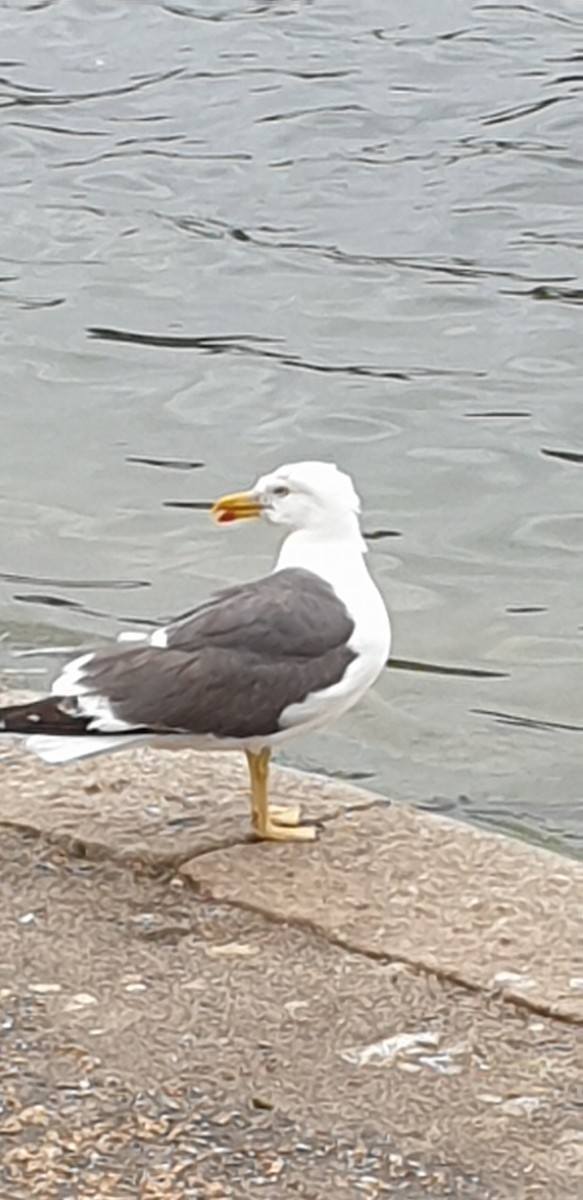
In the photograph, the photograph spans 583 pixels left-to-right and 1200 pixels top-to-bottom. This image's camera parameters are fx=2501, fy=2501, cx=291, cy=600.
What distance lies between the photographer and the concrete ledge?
5.19 metres

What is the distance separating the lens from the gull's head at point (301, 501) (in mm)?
5988

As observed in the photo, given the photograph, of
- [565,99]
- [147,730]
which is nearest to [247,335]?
[565,99]

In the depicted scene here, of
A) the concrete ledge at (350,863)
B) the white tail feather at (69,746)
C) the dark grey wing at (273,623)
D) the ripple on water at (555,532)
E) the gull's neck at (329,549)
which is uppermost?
the gull's neck at (329,549)

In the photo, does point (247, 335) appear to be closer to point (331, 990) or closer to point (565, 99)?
point (565, 99)

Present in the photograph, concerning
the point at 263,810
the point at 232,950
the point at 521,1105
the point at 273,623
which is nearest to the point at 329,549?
the point at 273,623

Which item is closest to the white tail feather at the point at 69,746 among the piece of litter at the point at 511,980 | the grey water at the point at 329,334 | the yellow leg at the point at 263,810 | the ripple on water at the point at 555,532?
the yellow leg at the point at 263,810

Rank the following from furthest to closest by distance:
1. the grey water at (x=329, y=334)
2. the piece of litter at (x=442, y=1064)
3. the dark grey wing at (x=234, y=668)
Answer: the grey water at (x=329, y=334), the dark grey wing at (x=234, y=668), the piece of litter at (x=442, y=1064)

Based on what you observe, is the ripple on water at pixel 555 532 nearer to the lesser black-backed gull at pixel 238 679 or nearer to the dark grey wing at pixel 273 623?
the lesser black-backed gull at pixel 238 679

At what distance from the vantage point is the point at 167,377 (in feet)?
37.0

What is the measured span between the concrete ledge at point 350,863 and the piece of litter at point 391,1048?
0.27m

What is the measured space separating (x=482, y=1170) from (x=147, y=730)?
1609mm

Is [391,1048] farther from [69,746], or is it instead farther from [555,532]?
[555,532]

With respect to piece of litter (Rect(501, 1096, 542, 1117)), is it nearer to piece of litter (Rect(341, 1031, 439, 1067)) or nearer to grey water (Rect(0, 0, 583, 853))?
piece of litter (Rect(341, 1031, 439, 1067))

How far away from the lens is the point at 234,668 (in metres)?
5.69
